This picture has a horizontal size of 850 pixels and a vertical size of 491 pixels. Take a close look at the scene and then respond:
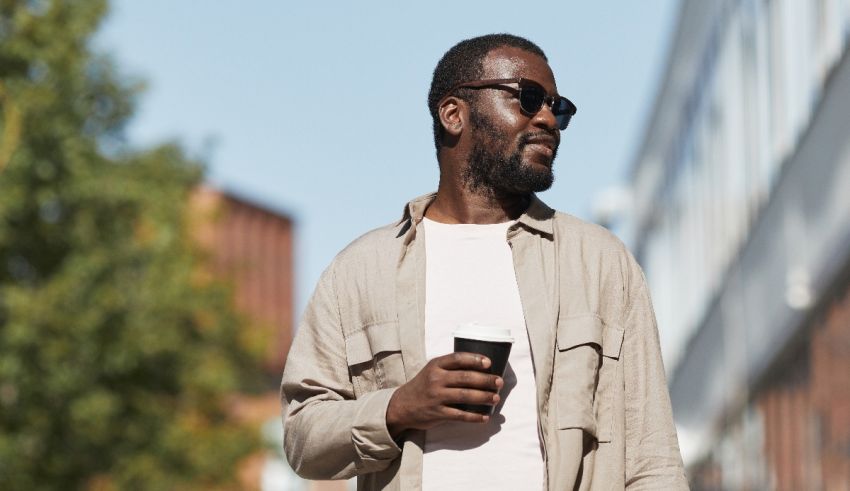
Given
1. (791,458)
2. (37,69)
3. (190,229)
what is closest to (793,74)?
(791,458)

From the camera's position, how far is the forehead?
3918mm

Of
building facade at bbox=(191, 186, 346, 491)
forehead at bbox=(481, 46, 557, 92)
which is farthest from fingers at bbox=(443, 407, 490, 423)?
building facade at bbox=(191, 186, 346, 491)

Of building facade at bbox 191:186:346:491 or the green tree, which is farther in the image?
building facade at bbox 191:186:346:491

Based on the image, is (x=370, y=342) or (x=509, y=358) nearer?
(x=509, y=358)

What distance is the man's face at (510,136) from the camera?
3875 millimetres

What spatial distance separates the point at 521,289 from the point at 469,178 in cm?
29

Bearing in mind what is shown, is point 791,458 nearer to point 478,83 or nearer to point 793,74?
point 793,74

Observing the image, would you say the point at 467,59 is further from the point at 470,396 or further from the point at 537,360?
the point at 470,396

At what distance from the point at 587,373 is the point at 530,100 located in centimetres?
56

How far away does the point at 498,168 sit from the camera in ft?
12.8

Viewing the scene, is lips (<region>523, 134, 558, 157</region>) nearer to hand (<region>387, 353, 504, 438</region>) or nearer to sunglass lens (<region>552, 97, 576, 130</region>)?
sunglass lens (<region>552, 97, 576, 130</region>)

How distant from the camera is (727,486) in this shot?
2159cm

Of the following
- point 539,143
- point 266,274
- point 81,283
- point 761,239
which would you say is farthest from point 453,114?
point 266,274

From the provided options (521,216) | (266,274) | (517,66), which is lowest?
(521,216)
